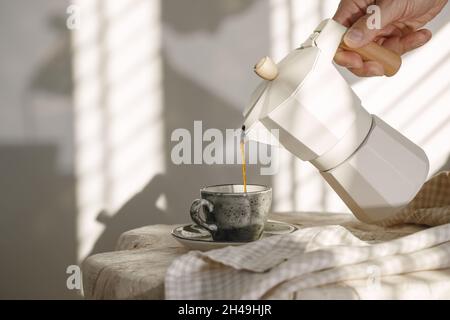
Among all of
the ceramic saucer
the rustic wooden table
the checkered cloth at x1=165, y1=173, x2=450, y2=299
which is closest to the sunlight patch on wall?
the rustic wooden table

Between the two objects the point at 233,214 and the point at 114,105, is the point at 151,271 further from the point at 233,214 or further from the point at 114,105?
the point at 114,105

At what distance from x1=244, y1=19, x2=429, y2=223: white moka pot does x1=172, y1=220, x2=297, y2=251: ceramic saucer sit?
0.11 m

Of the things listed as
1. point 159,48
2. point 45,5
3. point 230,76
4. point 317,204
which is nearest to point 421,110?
point 317,204

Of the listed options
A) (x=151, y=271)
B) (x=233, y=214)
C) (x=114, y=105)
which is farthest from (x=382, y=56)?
(x=114, y=105)

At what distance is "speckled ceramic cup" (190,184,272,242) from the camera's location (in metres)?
0.75

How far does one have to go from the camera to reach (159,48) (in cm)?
142

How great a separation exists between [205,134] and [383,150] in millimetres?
671

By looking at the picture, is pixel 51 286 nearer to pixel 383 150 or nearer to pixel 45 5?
pixel 45 5

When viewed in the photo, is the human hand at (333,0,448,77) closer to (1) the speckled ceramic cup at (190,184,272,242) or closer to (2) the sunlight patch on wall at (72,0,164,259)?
(1) the speckled ceramic cup at (190,184,272,242)

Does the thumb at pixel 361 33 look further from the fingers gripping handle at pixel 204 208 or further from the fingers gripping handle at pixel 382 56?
the fingers gripping handle at pixel 204 208

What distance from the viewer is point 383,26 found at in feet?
3.16

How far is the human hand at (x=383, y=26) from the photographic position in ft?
2.84

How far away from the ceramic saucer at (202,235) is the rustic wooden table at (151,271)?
0.08 feet

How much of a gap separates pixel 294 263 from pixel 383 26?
1.70 feet
